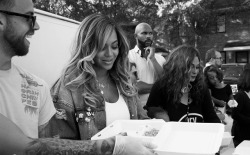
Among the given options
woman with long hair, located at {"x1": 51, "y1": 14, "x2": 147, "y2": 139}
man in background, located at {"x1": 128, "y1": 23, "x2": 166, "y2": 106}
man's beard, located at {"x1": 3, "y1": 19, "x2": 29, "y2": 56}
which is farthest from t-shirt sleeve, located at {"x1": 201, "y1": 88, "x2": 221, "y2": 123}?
man's beard, located at {"x1": 3, "y1": 19, "x2": 29, "y2": 56}

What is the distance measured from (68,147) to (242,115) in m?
3.44

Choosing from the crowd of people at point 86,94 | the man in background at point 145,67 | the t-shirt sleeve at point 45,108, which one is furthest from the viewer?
the man in background at point 145,67

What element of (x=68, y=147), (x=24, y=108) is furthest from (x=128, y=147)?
(x=24, y=108)

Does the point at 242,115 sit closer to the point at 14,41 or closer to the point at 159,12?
the point at 14,41

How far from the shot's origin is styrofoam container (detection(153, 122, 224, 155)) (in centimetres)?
157

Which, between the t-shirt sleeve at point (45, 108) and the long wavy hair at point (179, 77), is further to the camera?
the long wavy hair at point (179, 77)

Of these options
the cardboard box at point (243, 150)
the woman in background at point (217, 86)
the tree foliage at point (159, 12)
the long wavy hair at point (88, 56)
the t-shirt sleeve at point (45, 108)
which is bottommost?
the cardboard box at point (243, 150)

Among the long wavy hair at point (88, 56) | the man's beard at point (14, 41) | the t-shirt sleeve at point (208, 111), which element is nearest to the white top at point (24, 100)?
the man's beard at point (14, 41)

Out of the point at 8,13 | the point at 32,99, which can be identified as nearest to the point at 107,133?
the point at 32,99

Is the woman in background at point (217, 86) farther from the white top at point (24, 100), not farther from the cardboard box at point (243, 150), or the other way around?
the white top at point (24, 100)

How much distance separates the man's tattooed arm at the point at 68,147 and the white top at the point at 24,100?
1.05ft

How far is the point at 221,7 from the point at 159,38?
4.07 metres

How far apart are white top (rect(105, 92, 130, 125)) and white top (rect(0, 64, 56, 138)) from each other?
46 centimetres

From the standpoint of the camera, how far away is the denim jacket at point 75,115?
6.34ft
